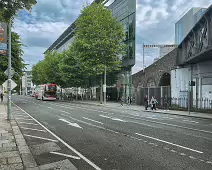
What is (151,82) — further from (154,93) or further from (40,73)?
(40,73)

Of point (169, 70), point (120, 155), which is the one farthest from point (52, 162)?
point (169, 70)

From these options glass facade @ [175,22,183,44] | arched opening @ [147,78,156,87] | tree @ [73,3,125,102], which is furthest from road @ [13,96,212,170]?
glass facade @ [175,22,183,44]

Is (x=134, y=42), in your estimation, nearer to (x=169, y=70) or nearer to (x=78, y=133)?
(x=169, y=70)

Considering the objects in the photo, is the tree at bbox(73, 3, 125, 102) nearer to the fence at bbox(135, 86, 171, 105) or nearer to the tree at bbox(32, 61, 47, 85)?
the fence at bbox(135, 86, 171, 105)

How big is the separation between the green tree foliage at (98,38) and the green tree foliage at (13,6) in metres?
27.1

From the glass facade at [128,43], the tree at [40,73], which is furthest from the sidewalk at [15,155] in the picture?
the tree at [40,73]

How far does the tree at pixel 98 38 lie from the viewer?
3378 centimetres

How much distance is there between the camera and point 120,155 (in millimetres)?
6484

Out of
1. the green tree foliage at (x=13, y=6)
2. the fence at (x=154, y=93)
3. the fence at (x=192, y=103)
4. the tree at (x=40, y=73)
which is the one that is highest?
the tree at (x=40, y=73)

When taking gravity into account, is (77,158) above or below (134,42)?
below

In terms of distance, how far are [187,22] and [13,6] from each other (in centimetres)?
3406

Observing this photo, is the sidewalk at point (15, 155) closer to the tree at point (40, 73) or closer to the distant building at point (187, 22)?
the distant building at point (187, 22)

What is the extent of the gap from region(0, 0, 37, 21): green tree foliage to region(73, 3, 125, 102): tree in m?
27.1

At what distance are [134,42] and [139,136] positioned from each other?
104 feet
